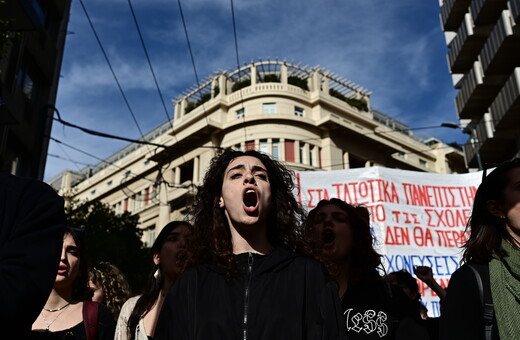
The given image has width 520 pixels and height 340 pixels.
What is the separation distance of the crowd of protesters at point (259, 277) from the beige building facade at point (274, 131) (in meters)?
24.2

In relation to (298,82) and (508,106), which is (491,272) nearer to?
(508,106)

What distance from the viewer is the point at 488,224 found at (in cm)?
246

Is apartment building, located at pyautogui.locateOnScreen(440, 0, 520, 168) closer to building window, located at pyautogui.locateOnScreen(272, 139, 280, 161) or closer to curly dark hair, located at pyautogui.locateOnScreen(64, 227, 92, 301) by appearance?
building window, located at pyautogui.locateOnScreen(272, 139, 280, 161)

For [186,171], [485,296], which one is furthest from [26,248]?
[186,171]

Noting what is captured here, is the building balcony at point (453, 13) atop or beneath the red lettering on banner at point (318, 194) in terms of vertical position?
atop

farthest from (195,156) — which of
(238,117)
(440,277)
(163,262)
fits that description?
(163,262)

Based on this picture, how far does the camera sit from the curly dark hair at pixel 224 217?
2.34m

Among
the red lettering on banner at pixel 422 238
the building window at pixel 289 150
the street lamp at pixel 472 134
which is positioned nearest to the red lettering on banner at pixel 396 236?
the red lettering on banner at pixel 422 238

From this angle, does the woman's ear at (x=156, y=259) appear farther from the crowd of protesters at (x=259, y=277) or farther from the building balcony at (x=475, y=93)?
the building balcony at (x=475, y=93)

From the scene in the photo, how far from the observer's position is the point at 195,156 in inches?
1305

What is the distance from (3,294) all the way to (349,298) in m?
2.11

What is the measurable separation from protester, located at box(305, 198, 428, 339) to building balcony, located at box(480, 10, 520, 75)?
1510cm

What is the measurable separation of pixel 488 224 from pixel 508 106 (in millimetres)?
15672

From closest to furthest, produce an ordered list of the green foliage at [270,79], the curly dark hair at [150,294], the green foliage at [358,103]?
the curly dark hair at [150,294] < the green foliage at [270,79] < the green foliage at [358,103]
